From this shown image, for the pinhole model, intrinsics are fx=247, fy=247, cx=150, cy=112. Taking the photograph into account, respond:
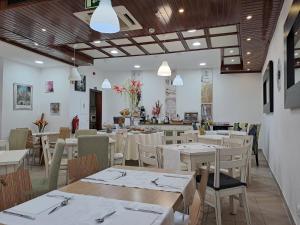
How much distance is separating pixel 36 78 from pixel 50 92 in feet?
2.14

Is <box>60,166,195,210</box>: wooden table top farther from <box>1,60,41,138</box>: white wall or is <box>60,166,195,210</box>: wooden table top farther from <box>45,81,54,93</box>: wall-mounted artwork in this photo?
Answer: <box>45,81,54,93</box>: wall-mounted artwork

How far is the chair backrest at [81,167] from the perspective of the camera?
2111 mm

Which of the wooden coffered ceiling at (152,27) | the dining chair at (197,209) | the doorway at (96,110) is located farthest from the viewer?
the doorway at (96,110)

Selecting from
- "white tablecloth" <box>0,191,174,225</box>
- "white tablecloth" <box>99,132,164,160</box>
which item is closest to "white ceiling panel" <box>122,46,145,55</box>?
"white tablecloth" <box>99,132,164,160</box>

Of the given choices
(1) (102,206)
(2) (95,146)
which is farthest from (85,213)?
(2) (95,146)

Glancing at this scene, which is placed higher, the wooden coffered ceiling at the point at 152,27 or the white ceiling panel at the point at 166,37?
the white ceiling panel at the point at 166,37

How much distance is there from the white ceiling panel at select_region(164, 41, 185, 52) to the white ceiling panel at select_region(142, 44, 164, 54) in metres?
0.21

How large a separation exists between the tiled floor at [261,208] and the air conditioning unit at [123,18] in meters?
2.96

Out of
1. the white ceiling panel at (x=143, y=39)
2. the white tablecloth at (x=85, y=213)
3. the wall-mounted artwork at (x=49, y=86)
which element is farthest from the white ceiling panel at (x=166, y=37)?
A: the wall-mounted artwork at (x=49, y=86)

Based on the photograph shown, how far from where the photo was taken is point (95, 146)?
3990mm

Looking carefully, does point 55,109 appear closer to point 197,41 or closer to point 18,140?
point 18,140

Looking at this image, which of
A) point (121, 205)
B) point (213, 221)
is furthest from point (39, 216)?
point (213, 221)

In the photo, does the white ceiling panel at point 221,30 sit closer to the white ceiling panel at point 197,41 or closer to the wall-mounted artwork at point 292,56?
the white ceiling panel at point 197,41

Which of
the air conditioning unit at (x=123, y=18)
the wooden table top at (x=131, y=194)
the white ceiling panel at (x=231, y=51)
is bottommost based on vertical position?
the wooden table top at (x=131, y=194)
